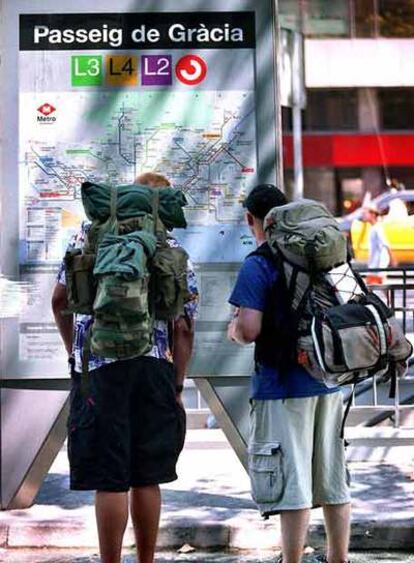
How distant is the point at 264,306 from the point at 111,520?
1.10 metres

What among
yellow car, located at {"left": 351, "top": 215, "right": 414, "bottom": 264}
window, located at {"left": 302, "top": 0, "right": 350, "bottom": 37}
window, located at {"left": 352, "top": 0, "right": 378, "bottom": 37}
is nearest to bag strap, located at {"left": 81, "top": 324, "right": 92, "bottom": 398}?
yellow car, located at {"left": 351, "top": 215, "right": 414, "bottom": 264}

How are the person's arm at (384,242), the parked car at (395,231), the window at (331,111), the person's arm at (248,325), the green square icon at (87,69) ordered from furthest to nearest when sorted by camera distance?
the window at (331,111) < the person's arm at (384,242) < the parked car at (395,231) < the green square icon at (87,69) < the person's arm at (248,325)

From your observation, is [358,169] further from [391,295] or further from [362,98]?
[391,295]

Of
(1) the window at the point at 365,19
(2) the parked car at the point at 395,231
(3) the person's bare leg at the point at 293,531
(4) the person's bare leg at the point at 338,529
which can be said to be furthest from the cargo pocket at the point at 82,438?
(1) the window at the point at 365,19

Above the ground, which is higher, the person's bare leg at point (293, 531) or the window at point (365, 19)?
the window at point (365, 19)

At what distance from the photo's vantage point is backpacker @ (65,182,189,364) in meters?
3.52

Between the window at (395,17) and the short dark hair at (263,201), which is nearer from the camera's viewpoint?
the short dark hair at (263,201)

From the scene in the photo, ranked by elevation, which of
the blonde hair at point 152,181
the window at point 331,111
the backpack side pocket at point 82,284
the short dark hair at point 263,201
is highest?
the window at point 331,111

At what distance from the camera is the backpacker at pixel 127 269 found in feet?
11.5

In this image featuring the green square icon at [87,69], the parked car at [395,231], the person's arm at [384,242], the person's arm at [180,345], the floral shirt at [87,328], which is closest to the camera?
the floral shirt at [87,328]

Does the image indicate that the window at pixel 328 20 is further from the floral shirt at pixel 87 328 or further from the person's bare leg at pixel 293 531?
the person's bare leg at pixel 293 531

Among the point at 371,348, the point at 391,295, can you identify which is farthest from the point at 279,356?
the point at 391,295

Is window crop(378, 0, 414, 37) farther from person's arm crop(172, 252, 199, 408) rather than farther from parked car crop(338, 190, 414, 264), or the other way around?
person's arm crop(172, 252, 199, 408)

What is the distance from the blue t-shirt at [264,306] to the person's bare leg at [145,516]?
63cm
